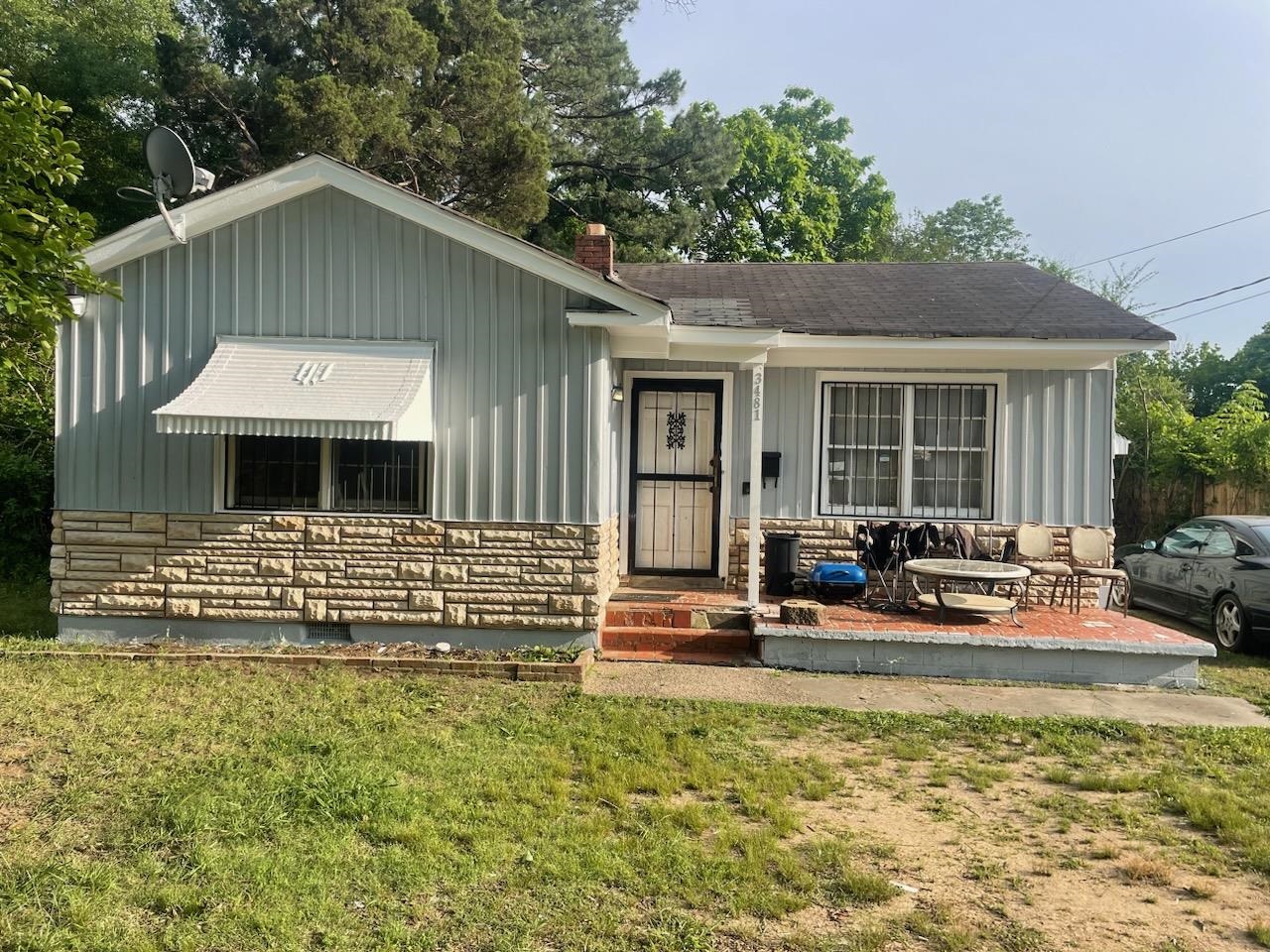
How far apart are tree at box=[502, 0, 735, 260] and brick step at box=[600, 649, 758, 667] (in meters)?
16.6

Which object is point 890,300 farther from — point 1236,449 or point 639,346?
point 1236,449

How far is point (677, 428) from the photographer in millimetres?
9641

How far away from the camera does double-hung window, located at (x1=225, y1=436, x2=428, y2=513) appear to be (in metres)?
7.81

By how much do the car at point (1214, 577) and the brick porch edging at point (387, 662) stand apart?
6.63m

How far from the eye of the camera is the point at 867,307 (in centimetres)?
985

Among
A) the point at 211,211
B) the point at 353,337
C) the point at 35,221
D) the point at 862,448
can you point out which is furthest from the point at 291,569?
the point at 862,448

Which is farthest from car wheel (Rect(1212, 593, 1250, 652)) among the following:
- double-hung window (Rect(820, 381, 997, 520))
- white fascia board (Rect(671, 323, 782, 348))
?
white fascia board (Rect(671, 323, 782, 348))

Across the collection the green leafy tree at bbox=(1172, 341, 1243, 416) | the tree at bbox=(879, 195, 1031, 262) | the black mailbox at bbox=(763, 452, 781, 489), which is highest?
the tree at bbox=(879, 195, 1031, 262)

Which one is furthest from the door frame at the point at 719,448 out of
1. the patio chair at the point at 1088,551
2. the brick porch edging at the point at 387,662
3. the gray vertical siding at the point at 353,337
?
the patio chair at the point at 1088,551

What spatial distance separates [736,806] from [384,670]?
3755 mm

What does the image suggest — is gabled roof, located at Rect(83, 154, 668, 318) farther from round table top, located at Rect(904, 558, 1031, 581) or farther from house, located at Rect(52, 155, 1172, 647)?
round table top, located at Rect(904, 558, 1031, 581)

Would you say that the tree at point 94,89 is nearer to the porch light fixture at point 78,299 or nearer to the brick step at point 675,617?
the porch light fixture at point 78,299

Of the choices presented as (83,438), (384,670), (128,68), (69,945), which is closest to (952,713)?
(384,670)

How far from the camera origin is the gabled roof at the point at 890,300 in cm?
873
